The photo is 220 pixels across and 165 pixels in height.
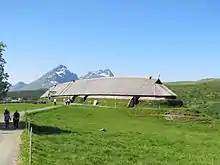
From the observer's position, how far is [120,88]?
11681cm

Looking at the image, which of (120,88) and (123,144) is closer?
(123,144)

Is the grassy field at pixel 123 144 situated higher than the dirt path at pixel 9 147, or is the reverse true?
the dirt path at pixel 9 147

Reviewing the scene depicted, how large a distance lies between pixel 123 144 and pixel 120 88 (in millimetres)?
76144

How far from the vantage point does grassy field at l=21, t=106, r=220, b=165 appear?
30.3 meters

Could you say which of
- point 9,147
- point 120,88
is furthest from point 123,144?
point 120,88

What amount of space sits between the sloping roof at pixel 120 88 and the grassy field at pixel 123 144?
133 feet

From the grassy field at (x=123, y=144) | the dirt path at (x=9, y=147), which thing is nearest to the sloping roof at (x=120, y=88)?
the grassy field at (x=123, y=144)

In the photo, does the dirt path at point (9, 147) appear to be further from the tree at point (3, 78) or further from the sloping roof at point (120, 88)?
the sloping roof at point (120, 88)

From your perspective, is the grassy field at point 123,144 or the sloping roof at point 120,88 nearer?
the grassy field at point 123,144

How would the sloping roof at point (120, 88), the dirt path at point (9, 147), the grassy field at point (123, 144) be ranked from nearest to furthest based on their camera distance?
the dirt path at point (9, 147) → the grassy field at point (123, 144) → the sloping roof at point (120, 88)

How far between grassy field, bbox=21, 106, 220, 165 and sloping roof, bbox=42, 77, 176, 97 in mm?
40545

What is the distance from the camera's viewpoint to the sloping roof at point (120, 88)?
10907 centimetres

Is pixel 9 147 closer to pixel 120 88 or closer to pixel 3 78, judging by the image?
pixel 3 78

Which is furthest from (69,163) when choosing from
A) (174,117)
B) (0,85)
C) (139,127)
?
(174,117)
